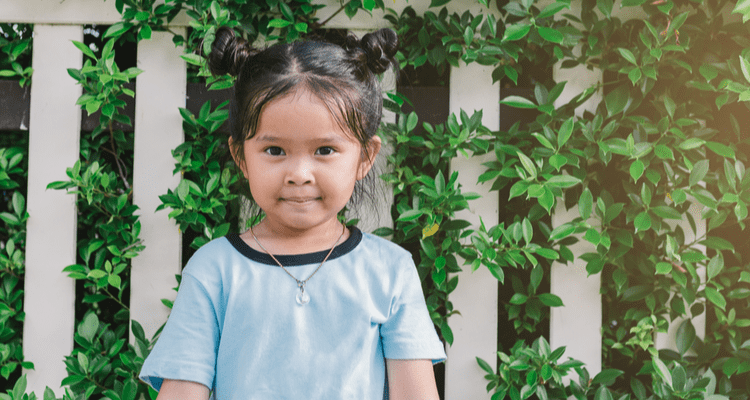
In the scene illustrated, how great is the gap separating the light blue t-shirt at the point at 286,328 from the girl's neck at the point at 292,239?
2 cm

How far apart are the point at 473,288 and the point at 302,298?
70 centimetres

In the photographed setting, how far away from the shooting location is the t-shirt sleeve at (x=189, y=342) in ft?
3.34

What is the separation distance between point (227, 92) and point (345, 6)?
448 millimetres

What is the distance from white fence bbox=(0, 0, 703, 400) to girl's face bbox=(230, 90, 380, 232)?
25.1 inches

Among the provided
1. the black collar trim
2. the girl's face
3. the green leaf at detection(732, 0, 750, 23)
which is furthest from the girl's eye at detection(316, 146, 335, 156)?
the green leaf at detection(732, 0, 750, 23)

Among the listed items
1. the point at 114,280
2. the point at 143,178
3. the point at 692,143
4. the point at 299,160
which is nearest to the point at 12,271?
the point at 114,280

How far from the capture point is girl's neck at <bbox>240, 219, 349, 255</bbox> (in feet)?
3.71

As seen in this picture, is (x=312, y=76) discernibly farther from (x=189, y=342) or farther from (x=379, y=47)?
(x=189, y=342)

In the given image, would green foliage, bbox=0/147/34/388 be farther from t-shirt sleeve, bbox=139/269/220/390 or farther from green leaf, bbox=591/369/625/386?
green leaf, bbox=591/369/625/386

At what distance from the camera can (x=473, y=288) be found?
5.23 feet

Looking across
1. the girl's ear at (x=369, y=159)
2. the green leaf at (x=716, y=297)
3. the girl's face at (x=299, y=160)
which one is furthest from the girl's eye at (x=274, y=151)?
the green leaf at (x=716, y=297)

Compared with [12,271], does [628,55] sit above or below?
above

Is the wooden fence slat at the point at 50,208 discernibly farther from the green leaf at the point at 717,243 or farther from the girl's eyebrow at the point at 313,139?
the green leaf at the point at 717,243

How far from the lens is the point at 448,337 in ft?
5.01
